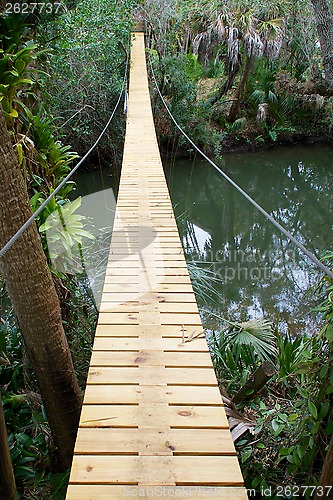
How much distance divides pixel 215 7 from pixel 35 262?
7.23m

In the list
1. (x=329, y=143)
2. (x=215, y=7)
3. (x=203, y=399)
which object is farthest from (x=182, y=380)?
(x=329, y=143)

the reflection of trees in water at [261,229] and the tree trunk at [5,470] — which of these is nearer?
the tree trunk at [5,470]

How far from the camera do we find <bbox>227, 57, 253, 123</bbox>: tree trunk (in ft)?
25.9

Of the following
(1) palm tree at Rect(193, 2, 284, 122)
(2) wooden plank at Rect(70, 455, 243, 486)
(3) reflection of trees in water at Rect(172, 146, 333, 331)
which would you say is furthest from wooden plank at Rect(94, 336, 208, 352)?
(1) palm tree at Rect(193, 2, 284, 122)

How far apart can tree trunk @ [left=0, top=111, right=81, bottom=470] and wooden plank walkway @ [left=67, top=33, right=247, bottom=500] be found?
0.24 meters

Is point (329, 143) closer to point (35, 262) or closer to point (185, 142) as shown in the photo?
point (185, 142)

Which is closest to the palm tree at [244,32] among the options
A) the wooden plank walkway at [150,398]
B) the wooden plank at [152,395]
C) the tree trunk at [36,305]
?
the wooden plank walkway at [150,398]

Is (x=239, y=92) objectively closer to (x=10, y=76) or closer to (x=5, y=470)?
(x=10, y=76)

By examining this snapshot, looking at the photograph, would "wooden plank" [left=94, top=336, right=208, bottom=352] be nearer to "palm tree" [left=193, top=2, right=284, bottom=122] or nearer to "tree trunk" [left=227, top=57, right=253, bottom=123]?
"palm tree" [left=193, top=2, right=284, bottom=122]

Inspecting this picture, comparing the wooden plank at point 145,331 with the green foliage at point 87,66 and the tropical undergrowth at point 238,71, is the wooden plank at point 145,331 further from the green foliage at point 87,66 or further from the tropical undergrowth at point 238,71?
the tropical undergrowth at point 238,71

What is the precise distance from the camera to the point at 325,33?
4340 mm

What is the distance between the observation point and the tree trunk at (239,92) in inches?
311

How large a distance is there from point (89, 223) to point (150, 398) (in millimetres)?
2465

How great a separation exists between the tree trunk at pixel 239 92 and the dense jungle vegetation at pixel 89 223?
0.03 meters
